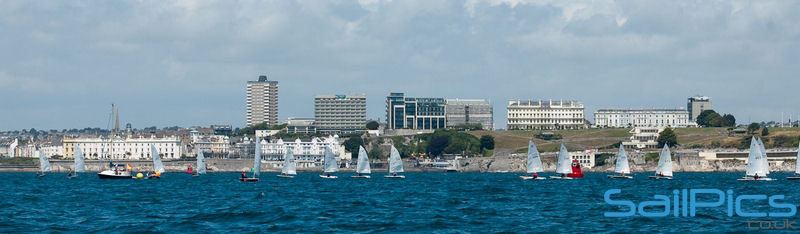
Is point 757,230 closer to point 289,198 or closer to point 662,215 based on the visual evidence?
point 662,215

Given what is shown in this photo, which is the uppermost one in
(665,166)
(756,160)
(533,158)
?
(533,158)

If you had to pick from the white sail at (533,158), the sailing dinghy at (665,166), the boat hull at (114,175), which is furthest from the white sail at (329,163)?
the sailing dinghy at (665,166)

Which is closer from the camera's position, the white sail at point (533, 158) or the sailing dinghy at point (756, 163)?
the sailing dinghy at point (756, 163)

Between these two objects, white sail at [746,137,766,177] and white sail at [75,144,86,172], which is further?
white sail at [75,144,86,172]

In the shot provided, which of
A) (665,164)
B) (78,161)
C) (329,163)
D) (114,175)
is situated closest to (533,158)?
(665,164)

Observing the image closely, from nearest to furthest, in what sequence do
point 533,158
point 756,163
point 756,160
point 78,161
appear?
point 756,160, point 756,163, point 533,158, point 78,161

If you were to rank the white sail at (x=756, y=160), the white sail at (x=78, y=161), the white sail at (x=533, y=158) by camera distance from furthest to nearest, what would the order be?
1. the white sail at (x=78, y=161)
2. the white sail at (x=533, y=158)
3. the white sail at (x=756, y=160)

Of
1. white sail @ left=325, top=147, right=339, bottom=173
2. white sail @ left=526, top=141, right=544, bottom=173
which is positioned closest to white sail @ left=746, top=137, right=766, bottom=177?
white sail @ left=526, top=141, right=544, bottom=173

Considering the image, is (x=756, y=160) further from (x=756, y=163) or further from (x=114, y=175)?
(x=114, y=175)

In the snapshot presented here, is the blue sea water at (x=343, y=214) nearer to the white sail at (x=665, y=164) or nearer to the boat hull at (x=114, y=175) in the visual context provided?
the white sail at (x=665, y=164)

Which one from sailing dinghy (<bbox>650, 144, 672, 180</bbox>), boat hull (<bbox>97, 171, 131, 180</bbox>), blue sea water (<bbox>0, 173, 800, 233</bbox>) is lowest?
blue sea water (<bbox>0, 173, 800, 233</bbox>)

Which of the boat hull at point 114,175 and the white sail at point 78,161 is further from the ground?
the white sail at point 78,161

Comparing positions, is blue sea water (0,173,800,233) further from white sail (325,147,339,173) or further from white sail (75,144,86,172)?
white sail (75,144,86,172)

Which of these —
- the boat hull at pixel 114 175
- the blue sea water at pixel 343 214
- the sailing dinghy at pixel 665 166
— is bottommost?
the blue sea water at pixel 343 214
